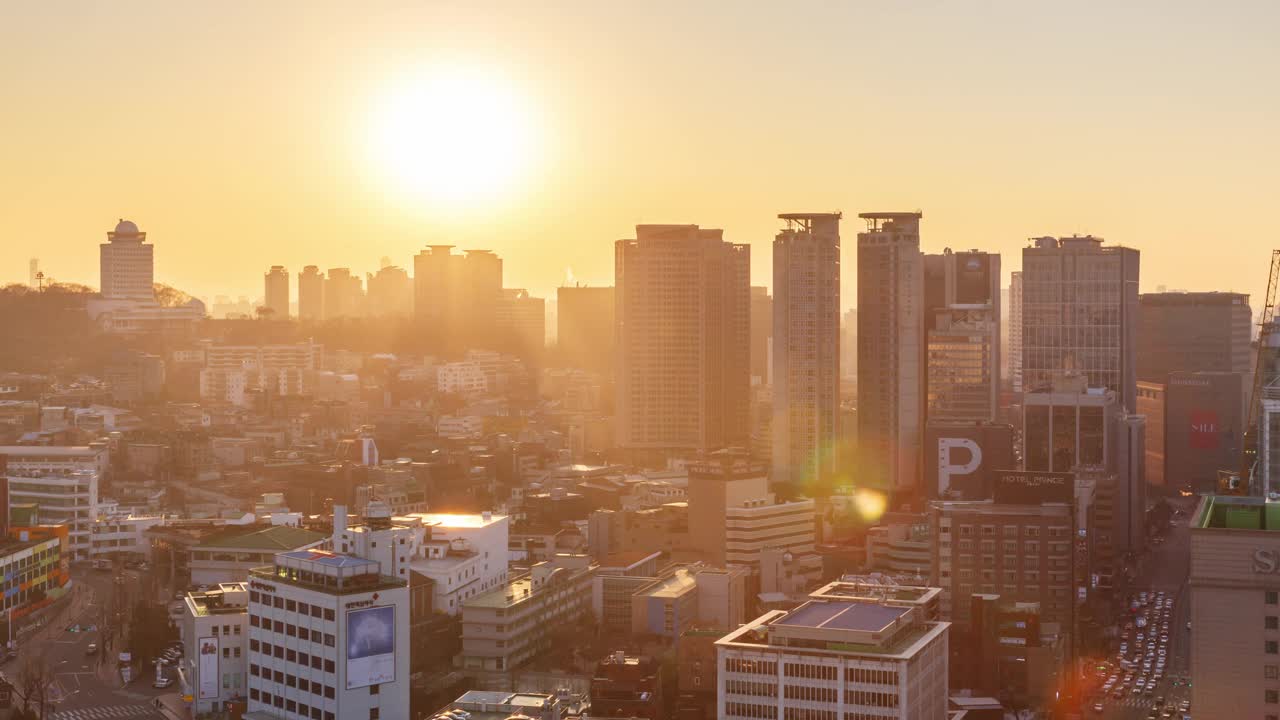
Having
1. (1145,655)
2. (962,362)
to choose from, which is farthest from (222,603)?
(962,362)

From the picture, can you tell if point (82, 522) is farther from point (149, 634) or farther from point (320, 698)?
point (320, 698)

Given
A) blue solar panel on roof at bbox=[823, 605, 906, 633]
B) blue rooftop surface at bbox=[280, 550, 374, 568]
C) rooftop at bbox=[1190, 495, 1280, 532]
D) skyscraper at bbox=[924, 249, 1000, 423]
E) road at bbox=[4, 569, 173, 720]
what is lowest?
road at bbox=[4, 569, 173, 720]

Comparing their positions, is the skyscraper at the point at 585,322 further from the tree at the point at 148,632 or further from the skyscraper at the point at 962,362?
the tree at the point at 148,632

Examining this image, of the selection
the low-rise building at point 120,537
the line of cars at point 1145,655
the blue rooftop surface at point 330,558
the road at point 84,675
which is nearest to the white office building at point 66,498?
the low-rise building at point 120,537

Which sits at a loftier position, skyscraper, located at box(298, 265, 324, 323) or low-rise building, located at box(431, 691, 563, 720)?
skyscraper, located at box(298, 265, 324, 323)

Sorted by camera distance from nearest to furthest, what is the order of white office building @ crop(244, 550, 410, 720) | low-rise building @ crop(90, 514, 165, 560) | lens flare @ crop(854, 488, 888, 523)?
white office building @ crop(244, 550, 410, 720) < low-rise building @ crop(90, 514, 165, 560) < lens flare @ crop(854, 488, 888, 523)

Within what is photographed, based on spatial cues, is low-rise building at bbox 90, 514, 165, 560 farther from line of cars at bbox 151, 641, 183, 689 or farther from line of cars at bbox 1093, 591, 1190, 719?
line of cars at bbox 1093, 591, 1190, 719

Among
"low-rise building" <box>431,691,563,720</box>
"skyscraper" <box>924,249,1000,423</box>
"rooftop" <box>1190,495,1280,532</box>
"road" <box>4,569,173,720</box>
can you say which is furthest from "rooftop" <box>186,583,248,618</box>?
"skyscraper" <box>924,249,1000,423</box>

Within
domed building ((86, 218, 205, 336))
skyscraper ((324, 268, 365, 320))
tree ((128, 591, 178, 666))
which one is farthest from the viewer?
skyscraper ((324, 268, 365, 320))
